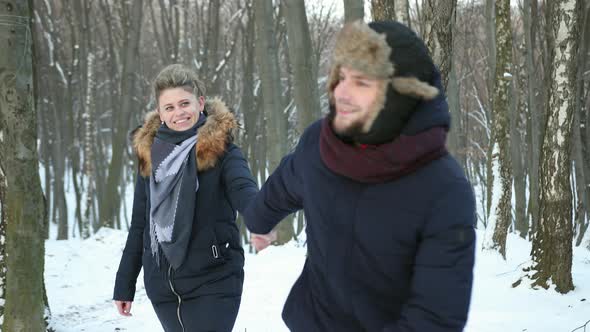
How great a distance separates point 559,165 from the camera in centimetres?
708

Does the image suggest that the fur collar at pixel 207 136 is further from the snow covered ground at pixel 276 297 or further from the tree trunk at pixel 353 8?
the tree trunk at pixel 353 8

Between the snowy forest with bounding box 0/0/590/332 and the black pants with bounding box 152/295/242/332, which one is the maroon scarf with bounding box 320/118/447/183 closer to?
the snowy forest with bounding box 0/0/590/332

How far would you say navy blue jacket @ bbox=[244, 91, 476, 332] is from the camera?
1.84m

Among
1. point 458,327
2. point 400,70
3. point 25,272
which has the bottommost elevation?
point 25,272

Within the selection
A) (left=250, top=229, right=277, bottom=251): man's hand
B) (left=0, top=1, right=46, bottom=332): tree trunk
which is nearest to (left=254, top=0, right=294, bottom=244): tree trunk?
(left=0, top=1, right=46, bottom=332): tree trunk

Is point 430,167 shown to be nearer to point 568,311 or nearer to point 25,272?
point 25,272

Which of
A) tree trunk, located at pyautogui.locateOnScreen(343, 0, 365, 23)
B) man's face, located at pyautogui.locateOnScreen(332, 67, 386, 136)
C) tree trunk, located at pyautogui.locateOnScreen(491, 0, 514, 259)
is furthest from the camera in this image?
tree trunk, located at pyautogui.locateOnScreen(491, 0, 514, 259)

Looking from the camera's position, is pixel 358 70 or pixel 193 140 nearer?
pixel 358 70

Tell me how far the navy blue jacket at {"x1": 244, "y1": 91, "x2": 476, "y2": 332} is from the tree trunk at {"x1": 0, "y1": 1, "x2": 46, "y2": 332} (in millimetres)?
3511

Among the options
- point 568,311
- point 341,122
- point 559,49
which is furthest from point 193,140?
point 559,49

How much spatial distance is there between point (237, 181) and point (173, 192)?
14.1 inches

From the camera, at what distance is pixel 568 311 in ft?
20.8

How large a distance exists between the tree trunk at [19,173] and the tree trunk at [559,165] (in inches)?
205

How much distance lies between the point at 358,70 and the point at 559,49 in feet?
19.5
